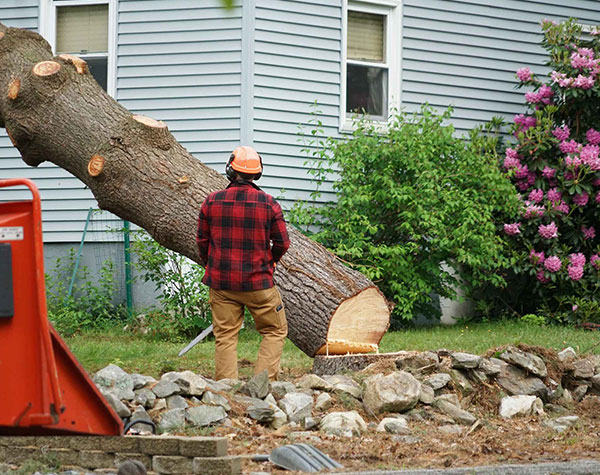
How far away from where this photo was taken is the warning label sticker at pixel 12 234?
3.04m

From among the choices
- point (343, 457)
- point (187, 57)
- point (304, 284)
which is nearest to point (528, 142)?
point (187, 57)

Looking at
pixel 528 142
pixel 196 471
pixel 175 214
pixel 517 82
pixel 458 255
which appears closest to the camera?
pixel 196 471

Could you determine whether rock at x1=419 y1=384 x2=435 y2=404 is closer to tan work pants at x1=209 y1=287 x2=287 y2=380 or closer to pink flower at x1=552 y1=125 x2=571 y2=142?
tan work pants at x1=209 y1=287 x2=287 y2=380

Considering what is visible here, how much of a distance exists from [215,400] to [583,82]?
8785 millimetres

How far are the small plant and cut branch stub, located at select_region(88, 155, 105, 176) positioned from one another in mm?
3867

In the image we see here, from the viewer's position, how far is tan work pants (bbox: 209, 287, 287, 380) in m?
6.69

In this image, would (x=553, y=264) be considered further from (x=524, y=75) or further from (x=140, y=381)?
(x=140, y=381)

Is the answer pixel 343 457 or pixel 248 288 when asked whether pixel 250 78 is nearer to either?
pixel 248 288

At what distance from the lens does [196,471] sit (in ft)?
13.0

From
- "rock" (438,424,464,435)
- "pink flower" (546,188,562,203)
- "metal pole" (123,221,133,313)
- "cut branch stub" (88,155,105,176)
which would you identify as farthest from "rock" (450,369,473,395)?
"pink flower" (546,188,562,203)

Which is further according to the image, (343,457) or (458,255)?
(458,255)

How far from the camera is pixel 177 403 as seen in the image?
5.46 m

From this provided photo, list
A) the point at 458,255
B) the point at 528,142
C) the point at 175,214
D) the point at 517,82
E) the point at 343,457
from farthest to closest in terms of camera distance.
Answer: the point at 517,82 → the point at 528,142 → the point at 458,255 → the point at 175,214 → the point at 343,457

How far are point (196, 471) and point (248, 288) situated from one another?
2.69 meters
